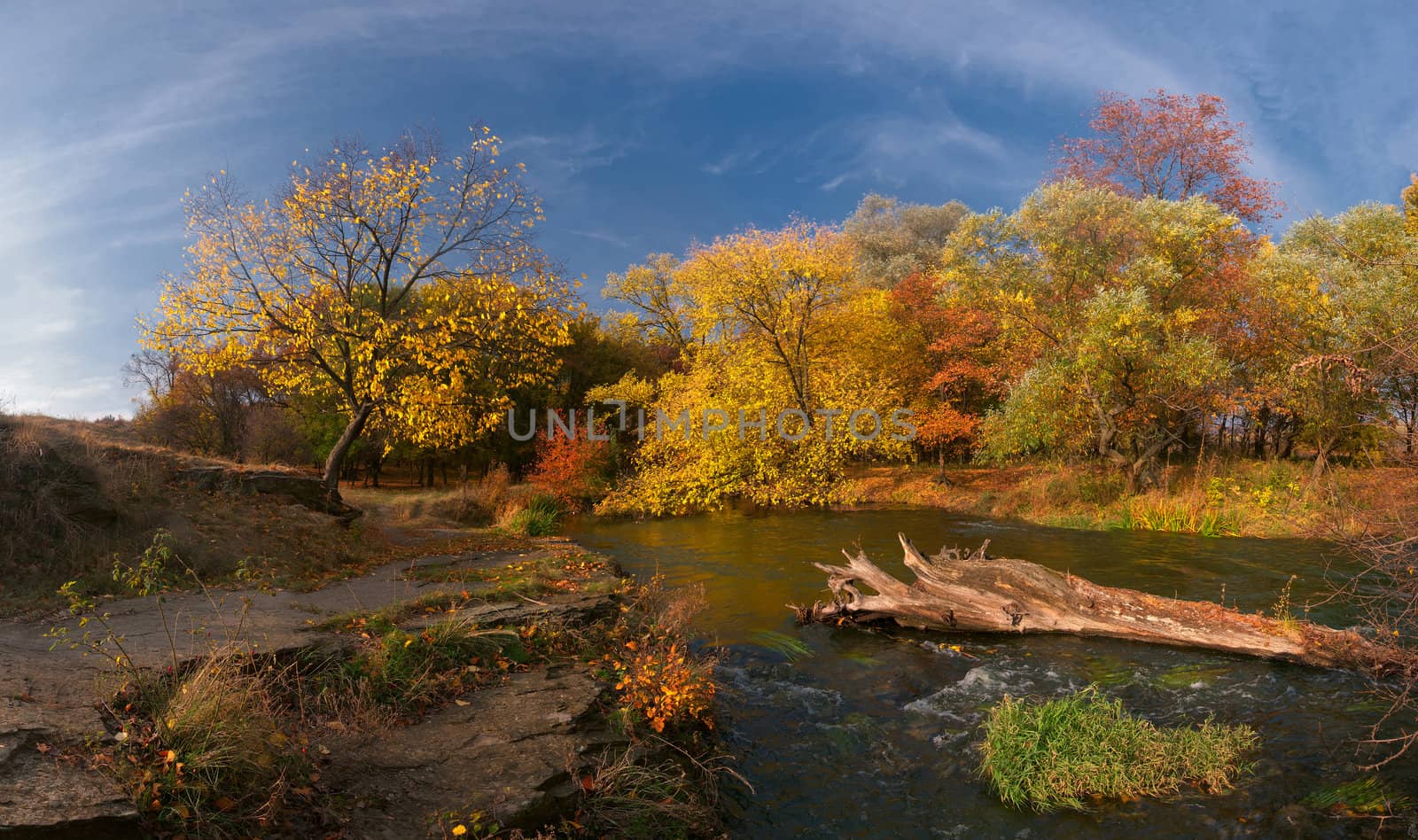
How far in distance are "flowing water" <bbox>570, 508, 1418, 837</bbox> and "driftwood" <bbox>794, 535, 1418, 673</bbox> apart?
217 millimetres

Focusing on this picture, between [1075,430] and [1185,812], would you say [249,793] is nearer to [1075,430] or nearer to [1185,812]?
[1185,812]

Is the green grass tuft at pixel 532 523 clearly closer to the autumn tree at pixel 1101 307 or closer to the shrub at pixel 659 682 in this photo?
the shrub at pixel 659 682

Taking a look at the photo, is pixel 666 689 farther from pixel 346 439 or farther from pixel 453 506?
pixel 453 506

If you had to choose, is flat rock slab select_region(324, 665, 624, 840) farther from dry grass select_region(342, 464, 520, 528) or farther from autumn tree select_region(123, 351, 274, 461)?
autumn tree select_region(123, 351, 274, 461)

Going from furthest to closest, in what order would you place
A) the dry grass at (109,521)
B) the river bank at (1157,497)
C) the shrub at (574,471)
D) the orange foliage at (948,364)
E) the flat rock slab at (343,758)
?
the shrub at (574,471) → the orange foliage at (948,364) → the river bank at (1157,497) → the dry grass at (109,521) → the flat rock slab at (343,758)

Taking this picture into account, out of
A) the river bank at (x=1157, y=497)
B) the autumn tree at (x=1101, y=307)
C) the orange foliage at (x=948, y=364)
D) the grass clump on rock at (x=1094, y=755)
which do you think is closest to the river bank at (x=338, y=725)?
the grass clump on rock at (x=1094, y=755)

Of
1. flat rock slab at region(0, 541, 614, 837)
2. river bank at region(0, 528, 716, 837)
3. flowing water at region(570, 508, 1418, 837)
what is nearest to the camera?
flat rock slab at region(0, 541, 614, 837)

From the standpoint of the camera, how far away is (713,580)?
14.2 metres

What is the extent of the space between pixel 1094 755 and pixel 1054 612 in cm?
381

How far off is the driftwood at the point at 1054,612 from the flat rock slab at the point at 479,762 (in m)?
5.43

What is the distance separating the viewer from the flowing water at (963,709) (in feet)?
19.1

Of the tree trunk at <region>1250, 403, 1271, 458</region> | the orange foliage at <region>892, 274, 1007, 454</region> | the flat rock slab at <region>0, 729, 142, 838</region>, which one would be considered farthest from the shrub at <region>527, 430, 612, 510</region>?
the flat rock slab at <region>0, 729, 142, 838</region>

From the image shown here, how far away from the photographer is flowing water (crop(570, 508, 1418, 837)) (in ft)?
19.1

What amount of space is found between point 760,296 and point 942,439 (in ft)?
35.0
